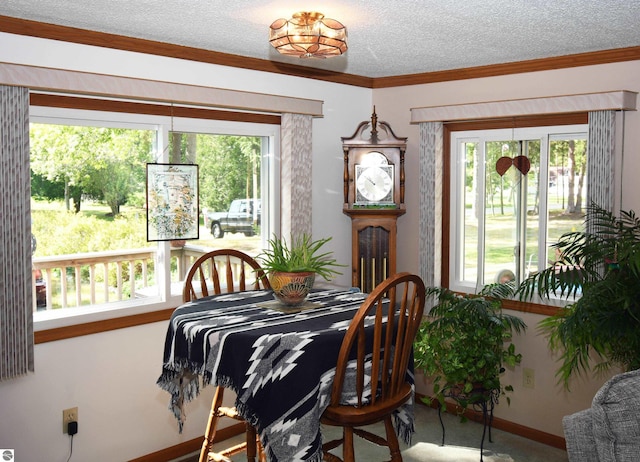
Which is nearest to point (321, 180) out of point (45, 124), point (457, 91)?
point (457, 91)

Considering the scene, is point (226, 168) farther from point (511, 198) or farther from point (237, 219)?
point (511, 198)

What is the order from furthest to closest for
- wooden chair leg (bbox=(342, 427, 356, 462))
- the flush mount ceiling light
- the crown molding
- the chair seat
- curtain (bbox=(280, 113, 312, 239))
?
curtain (bbox=(280, 113, 312, 239)) → the crown molding → the flush mount ceiling light → wooden chair leg (bbox=(342, 427, 356, 462)) → the chair seat

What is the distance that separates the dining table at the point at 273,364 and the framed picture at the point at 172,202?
1347mm

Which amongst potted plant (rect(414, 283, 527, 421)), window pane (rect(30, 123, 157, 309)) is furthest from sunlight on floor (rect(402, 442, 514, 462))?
window pane (rect(30, 123, 157, 309))

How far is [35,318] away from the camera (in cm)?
353

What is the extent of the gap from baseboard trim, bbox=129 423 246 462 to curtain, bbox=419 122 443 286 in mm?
1660

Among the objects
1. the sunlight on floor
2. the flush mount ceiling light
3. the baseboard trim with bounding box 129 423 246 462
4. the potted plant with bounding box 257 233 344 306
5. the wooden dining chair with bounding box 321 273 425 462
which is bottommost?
the sunlight on floor

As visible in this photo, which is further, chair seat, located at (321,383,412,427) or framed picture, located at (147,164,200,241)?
framed picture, located at (147,164,200,241)

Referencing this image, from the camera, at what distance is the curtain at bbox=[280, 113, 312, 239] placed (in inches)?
175

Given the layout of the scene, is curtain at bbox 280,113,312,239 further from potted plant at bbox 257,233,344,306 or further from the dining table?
the dining table

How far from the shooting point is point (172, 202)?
13.2ft

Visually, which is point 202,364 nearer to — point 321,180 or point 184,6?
point 184,6

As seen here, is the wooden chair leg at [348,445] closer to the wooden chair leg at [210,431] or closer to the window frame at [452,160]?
the wooden chair leg at [210,431]

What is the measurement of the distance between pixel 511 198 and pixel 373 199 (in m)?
0.93
